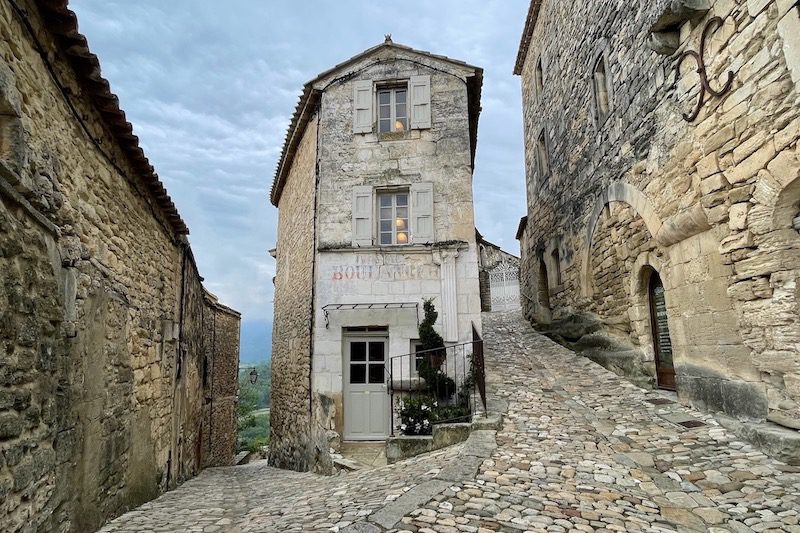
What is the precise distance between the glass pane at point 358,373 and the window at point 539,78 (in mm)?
10267

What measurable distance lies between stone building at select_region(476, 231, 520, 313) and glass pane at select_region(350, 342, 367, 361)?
48.5 ft

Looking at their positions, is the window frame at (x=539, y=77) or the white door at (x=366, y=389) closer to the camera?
the white door at (x=366, y=389)

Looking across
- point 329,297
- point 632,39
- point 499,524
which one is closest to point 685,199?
point 632,39

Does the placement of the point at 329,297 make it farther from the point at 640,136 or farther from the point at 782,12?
the point at 782,12

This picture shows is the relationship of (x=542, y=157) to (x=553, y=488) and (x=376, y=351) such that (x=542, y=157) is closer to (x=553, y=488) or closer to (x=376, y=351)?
(x=376, y=351)

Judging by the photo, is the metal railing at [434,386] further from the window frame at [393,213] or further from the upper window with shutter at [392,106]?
the upper window with shutter at [392,106]

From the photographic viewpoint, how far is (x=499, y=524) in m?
3.63

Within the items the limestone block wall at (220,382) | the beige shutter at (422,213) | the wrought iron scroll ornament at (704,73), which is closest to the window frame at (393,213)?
the beige shutter at (422,213)

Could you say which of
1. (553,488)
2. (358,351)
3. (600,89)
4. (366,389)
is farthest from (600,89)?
(553,488)

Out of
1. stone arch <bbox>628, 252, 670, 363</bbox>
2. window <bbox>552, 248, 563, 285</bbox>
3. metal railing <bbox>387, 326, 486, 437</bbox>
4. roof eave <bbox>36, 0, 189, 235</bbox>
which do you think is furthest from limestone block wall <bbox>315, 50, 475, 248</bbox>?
window <bbox>552, 248, 563, 285</bbox>

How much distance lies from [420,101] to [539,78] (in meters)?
6.89

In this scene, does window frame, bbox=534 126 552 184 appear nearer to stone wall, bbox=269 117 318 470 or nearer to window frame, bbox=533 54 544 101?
window frame, bbox=533 54 544 101

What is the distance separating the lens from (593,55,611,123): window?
380 inches

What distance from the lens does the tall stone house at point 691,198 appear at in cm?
498
